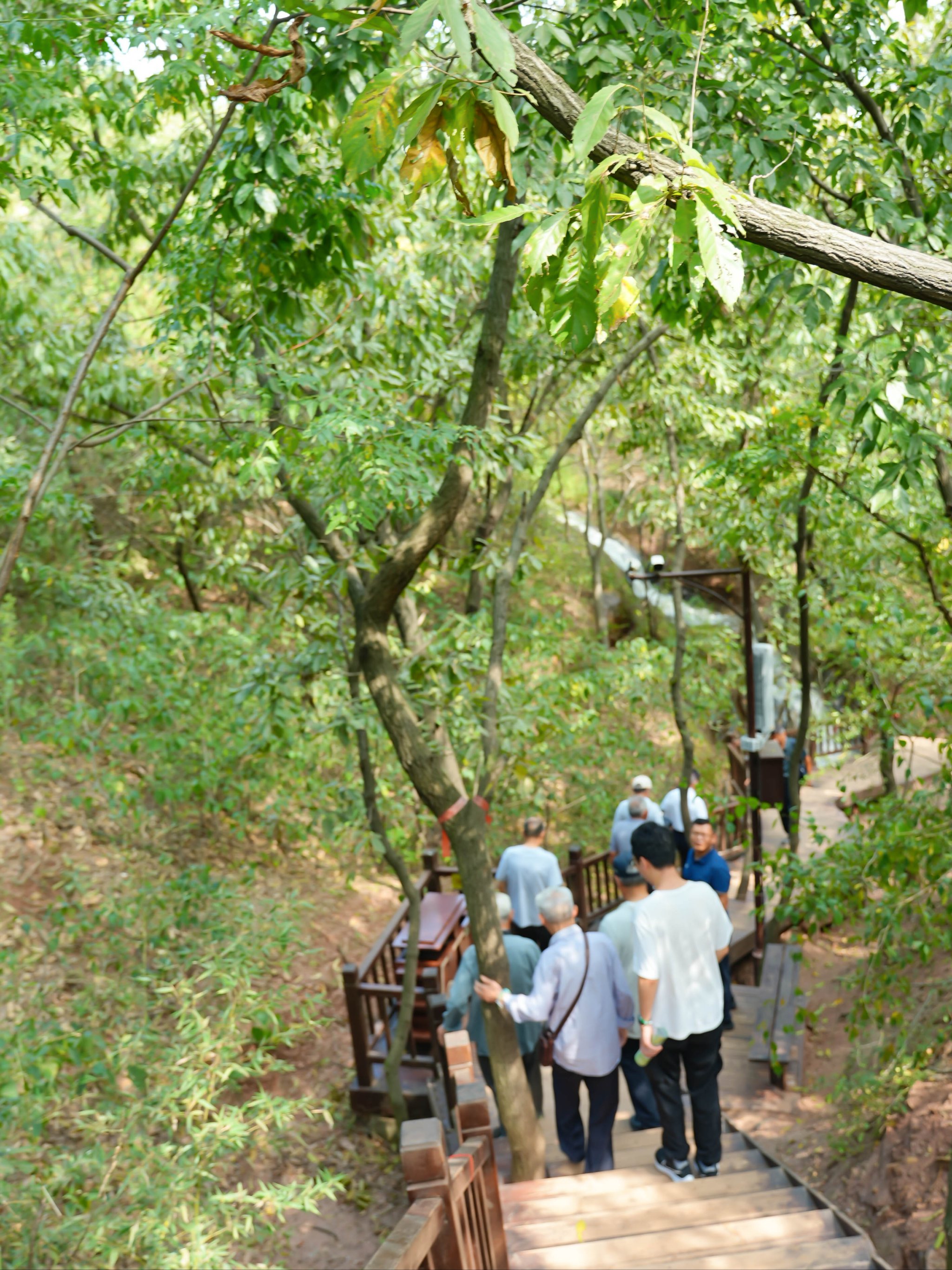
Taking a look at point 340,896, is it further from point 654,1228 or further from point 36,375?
point 654,1228

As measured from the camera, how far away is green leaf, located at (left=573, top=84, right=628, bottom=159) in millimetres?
1652

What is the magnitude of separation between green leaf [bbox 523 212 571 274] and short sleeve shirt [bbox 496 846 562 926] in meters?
5.77

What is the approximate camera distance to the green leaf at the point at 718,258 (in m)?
1.55

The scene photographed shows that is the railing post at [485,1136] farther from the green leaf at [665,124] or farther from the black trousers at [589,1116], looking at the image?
the green leaf at [665,124]

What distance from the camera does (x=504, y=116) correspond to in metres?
1.81

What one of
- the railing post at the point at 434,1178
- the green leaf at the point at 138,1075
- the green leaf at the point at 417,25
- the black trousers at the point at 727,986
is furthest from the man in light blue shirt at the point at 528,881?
the green leaf at the point at 417,25

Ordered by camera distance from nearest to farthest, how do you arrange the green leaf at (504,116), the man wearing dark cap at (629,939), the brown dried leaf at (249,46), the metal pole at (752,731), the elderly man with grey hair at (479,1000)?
1. the green leaf at (504,116)
2. the brown dried leaf at (249,46)
3. the man wearing dark cap at (629,939)
4. the elderly man with grey hair at (479,1000)
5. the metal pole at (752,731)

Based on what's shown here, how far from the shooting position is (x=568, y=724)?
11039 mm

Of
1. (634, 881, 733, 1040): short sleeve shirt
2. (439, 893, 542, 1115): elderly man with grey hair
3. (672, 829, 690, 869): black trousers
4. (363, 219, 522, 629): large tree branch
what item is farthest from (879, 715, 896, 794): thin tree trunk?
(363, 219, 522, 629): large tree branch

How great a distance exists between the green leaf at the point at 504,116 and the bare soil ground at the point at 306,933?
496 cm

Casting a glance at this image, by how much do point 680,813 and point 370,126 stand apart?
7999 millimetres

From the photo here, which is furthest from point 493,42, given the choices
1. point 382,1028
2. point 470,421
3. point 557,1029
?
point 382,1028

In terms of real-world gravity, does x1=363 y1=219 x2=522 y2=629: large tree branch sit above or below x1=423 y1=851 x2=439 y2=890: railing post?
above

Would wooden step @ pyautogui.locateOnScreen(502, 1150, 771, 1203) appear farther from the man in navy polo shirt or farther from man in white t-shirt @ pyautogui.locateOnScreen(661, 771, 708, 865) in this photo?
man in white t-shirt @ pyautogui.locateOnScreen(661, 771, 708, 865)
